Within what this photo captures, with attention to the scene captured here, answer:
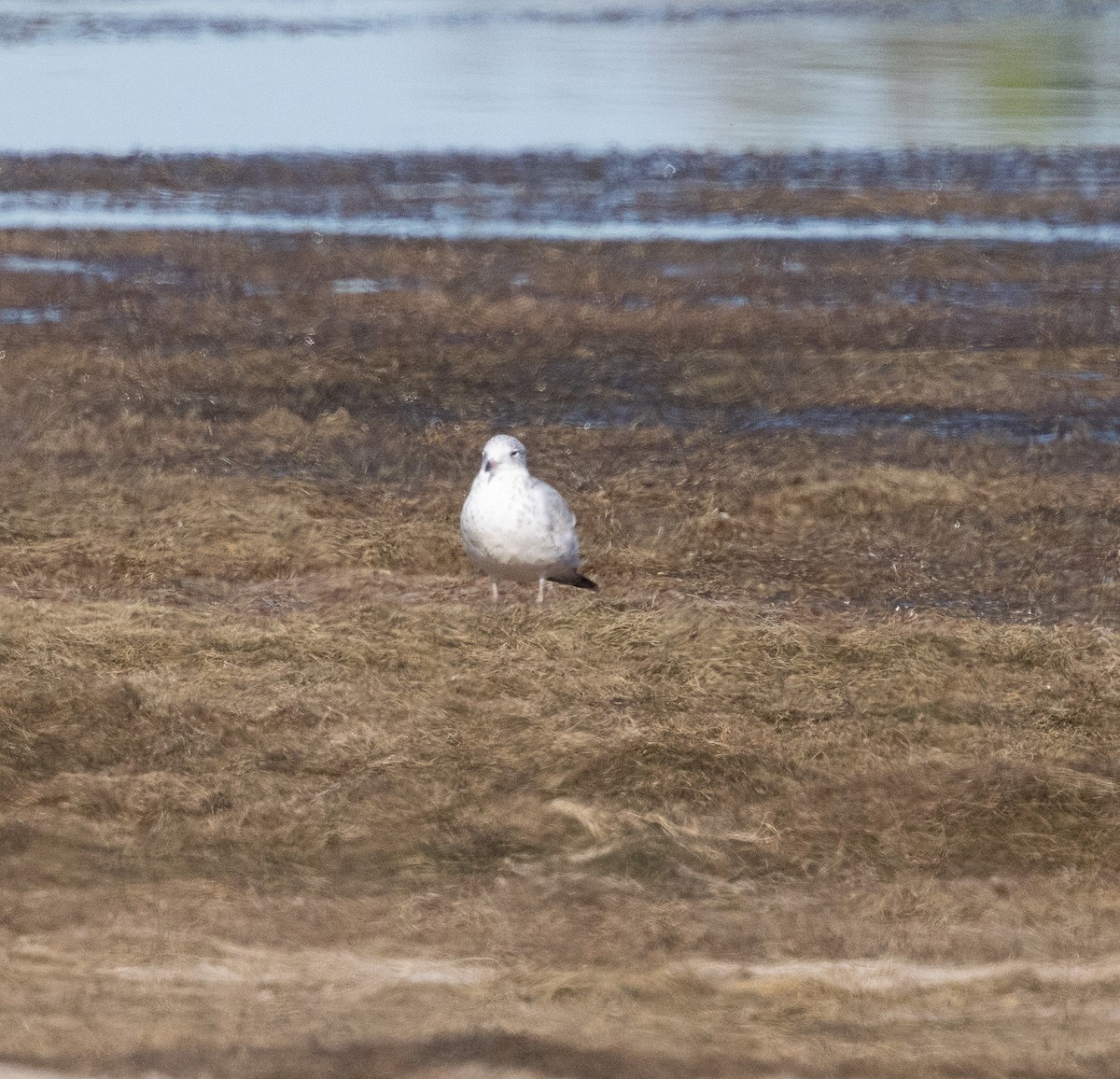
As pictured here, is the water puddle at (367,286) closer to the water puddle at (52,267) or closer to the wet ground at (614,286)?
the wet ground at (614,286)

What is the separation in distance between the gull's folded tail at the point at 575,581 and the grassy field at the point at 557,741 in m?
0.09

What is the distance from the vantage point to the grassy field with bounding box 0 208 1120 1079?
5.16 metres

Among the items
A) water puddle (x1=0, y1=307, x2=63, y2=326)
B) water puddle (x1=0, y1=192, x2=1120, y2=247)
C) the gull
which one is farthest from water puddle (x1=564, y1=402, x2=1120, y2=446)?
water puddle (x1=0, y1=192, x2=1120, y2=247)

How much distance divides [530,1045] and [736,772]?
185 centimetres

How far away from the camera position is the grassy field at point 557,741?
5.16 meters

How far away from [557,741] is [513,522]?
4.56 ft

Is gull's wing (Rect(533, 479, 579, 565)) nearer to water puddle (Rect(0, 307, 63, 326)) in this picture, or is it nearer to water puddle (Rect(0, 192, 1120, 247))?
water puddle (Rect(0, 307, 63, 326))

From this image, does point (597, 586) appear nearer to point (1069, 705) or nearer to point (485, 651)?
point (485, 651)

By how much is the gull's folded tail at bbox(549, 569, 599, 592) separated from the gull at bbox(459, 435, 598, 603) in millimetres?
129

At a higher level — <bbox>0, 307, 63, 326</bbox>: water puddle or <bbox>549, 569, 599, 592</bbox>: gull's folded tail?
<bbox>0, 307, 63, 326</bbox>: water puddle

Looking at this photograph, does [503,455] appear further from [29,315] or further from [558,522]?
[29,315]

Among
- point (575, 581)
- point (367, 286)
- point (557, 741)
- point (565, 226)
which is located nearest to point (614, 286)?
point (367, 286)

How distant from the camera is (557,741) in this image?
6746mm

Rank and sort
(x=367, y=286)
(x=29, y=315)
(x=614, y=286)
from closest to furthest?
(x=29, y=315), (x=614, y=286), (x=367, y=286)
